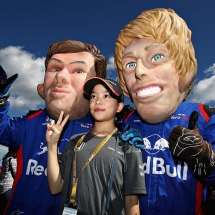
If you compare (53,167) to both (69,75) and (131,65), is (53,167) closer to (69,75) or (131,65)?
(69,75)

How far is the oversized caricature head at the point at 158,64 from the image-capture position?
227cm

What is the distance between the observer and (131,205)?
72.8 inches

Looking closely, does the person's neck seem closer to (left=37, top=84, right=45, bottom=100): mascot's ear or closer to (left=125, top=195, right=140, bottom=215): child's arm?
(left=125, top=195, right=140, bottom=215): child's arm

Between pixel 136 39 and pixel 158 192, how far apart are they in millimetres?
1562

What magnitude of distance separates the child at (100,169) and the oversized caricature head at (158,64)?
0.93 ft

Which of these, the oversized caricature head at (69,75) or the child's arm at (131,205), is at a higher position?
the oversized caricature head at (69,75)

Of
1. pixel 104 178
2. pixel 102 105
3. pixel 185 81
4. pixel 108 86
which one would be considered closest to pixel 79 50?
pixel 108 86

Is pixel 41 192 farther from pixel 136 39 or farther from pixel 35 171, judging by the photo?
pixel 136 39

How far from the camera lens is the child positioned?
73.1 inches

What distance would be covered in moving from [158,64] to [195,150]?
0.93 metres

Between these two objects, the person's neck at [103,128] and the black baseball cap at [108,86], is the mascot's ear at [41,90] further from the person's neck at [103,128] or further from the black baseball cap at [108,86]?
the person's neck at [103,128]

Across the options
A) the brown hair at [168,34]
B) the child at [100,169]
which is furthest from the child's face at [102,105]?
the brown hair at [168,34]

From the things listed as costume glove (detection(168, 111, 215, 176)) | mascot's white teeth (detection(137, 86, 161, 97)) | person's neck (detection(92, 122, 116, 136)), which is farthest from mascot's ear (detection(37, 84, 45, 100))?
costume glove (detection(168, 111, 215, 176))

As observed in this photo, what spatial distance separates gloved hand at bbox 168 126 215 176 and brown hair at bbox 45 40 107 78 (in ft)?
4.94
